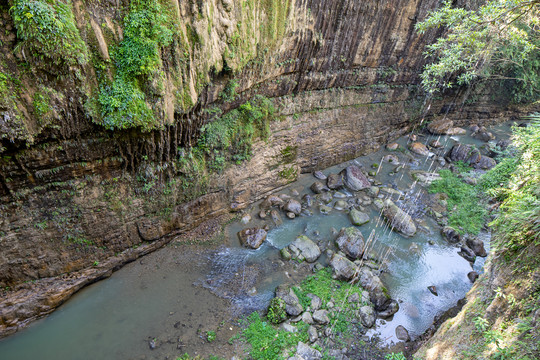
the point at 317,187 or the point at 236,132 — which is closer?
the point at 236,132

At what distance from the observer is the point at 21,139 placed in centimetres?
Answer: 555

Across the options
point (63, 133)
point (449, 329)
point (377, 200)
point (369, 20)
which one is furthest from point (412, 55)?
point (63, 133)

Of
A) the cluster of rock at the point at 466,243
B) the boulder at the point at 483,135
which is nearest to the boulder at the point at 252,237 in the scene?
the cluster of rock at the point at 466,243

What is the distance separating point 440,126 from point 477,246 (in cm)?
987

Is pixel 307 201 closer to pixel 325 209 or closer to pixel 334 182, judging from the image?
pixel 325 209

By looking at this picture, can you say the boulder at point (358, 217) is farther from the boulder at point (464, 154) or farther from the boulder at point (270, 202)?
the boulder at point (464, 154)

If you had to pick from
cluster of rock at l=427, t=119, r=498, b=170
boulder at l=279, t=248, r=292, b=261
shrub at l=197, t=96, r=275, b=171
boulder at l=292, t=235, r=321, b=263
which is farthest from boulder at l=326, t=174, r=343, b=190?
cluster of rock at l=427, t=119, r=498, b=170

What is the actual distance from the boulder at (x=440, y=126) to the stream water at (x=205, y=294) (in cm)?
859

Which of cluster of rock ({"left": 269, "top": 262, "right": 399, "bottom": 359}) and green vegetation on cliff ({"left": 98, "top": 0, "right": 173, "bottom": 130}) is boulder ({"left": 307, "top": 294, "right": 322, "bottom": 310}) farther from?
green vegetation on cliff ({"left": 98, "top": 0, "right": 173, "bottom": 130})

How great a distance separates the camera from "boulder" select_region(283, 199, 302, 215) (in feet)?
35.3

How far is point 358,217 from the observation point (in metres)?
10.8

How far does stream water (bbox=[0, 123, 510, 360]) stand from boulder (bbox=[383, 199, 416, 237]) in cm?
29

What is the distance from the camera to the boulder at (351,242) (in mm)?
9351

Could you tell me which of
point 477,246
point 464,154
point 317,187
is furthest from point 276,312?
point 464,154
